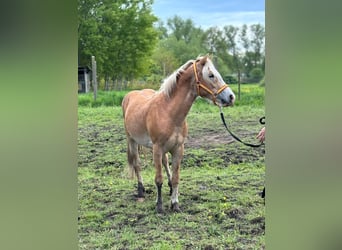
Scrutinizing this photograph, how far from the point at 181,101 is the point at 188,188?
0.46m

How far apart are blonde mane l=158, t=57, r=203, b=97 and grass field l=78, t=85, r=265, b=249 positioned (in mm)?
159

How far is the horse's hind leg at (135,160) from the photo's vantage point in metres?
2.17

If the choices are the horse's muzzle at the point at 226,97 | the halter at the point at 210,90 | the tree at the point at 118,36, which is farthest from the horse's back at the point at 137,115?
the horse's muzzle at the point at 226,97

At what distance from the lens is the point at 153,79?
218 centimetres

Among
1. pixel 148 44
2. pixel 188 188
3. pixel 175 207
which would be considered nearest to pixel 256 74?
pixel 148 44

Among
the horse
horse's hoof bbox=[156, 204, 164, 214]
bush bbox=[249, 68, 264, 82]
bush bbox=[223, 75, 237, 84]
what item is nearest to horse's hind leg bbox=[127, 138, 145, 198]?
the horse

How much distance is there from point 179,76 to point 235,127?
0.39m

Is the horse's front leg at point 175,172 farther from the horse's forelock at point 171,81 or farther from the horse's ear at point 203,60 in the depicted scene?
the horse's ear at point 203,60

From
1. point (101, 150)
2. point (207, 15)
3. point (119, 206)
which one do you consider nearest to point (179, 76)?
point (207, 15)

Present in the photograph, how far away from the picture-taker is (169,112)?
7.07ft

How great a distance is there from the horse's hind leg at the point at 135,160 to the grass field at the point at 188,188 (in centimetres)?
3

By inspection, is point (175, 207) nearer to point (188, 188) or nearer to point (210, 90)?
point (188, 188)

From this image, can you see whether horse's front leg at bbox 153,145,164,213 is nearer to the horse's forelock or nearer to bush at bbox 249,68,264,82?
the horse's forelock
